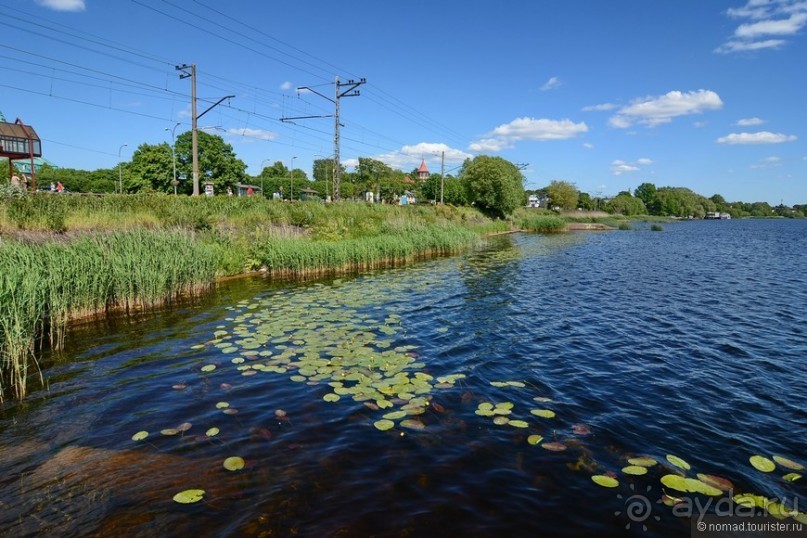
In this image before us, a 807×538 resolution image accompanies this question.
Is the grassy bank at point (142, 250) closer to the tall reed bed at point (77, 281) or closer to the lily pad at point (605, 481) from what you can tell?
the tall reed bed at point (77, 281)

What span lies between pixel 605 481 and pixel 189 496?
188 inches

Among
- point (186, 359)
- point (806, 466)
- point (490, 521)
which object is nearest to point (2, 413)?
point (186, 359)

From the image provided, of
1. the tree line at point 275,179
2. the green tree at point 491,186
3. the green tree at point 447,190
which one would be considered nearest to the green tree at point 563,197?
the tree line at point 275,179

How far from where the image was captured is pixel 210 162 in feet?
233

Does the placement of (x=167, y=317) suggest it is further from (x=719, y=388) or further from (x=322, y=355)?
(x=719, y=388)

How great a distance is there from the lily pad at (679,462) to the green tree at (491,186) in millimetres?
60682

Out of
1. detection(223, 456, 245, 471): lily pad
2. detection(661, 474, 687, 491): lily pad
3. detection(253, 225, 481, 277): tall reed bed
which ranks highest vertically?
detection(253, 225, 481, 277): tall reed bed

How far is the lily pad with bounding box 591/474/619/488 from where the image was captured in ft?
16.6

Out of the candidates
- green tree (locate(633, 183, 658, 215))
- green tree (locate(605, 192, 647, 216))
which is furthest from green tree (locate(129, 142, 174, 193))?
green tree (locate(633, 183, 658, 215))

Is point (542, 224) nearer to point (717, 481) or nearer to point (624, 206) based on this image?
point (717, 481)

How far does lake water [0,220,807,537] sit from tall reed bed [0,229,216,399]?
0.83 meters

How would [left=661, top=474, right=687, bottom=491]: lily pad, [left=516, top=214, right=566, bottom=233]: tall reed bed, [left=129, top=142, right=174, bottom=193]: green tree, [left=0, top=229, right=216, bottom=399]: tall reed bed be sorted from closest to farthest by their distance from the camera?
1. [left=661, top=474, right=687, bottom=491]: lily pad
2. [left=0, top=229, right=216, bottom=399]: tall reed bed
3. [left=516, top=214, right=566, bottom=233]: tall reed bed
4. [left=129, top=142, right=174, bottom=193]: green tree

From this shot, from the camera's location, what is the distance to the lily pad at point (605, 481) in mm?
5047

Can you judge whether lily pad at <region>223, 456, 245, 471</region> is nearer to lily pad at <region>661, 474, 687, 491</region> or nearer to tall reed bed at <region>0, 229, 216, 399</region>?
tall reed bed at <region>0, 229, 216, 399</region>
